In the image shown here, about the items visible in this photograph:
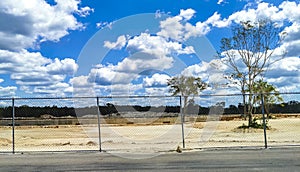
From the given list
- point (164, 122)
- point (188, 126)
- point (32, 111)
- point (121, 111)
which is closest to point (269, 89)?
point (188, 126)

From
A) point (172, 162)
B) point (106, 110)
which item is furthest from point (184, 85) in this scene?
point (172, 162)

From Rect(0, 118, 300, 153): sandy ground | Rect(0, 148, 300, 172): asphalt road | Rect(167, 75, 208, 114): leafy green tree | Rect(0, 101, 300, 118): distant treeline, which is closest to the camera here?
Rect(0, 148, 300, 172): asphalt road

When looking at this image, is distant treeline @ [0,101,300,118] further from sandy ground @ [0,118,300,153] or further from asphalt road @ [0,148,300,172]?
asphalt road @ [0,148,300,172]

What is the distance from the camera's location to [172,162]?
9.66 metres

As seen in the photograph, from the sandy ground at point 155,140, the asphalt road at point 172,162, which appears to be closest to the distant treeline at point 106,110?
the sandy ground at point 155,140

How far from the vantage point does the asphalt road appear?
864 centimetres

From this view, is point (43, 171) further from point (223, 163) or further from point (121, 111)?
point (121, 111)

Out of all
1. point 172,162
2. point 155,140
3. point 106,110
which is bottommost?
point 155,140

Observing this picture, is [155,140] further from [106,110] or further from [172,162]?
[172,162]

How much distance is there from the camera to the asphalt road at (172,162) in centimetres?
864

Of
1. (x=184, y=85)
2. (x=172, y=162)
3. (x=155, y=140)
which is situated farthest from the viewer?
(x=184, y=85)

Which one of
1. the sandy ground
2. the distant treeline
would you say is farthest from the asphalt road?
the distant treeline

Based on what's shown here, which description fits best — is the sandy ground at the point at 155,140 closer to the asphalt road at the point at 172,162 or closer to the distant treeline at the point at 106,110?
the distant treeline at the point at 106,110

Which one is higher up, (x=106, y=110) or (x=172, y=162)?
(x=106, y=110)
